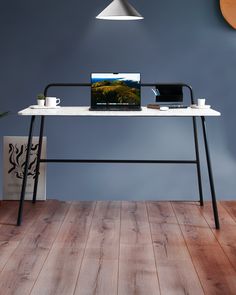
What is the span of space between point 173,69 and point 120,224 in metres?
1.57

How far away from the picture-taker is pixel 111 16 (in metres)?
4.63

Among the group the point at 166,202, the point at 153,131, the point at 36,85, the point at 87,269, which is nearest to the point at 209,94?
the point at 153,131

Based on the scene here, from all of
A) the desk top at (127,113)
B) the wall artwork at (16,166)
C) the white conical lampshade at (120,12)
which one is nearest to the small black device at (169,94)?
the desk top at (127,113)

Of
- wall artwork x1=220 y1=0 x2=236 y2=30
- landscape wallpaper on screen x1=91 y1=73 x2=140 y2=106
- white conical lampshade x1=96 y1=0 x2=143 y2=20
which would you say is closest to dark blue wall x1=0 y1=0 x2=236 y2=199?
wall artwork x1=220 y1=0 x2=236 y2=30

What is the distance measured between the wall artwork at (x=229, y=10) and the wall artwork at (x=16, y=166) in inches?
68.5

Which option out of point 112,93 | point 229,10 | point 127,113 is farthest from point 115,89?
point 229,10

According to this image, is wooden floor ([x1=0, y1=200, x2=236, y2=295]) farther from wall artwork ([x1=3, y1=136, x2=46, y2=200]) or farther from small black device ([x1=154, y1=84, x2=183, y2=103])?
small black device ([x1=154, y1=84, x2=183, y2=103])

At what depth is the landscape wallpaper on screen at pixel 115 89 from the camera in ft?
15.1

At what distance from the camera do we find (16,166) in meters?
5.05

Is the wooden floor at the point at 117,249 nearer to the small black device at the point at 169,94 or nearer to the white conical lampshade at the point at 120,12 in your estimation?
the small black device at the point at 169,94

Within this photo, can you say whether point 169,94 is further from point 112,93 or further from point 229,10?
point 229,10

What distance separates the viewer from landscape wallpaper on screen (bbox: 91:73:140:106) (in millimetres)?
4602

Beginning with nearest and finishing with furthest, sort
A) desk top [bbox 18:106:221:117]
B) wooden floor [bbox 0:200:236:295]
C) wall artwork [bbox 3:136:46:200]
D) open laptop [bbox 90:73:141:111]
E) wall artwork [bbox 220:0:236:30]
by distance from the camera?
wooden floor [bbox 0:200:236:295] < desk top [bbox 18:106:221:117] < open laptop [bbox 90:73:141:111] < wall artwork [bbox 3:136:46:200] < wall artwork [bbox 220:0:236:30]

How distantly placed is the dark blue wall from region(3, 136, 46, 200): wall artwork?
1.47ft
